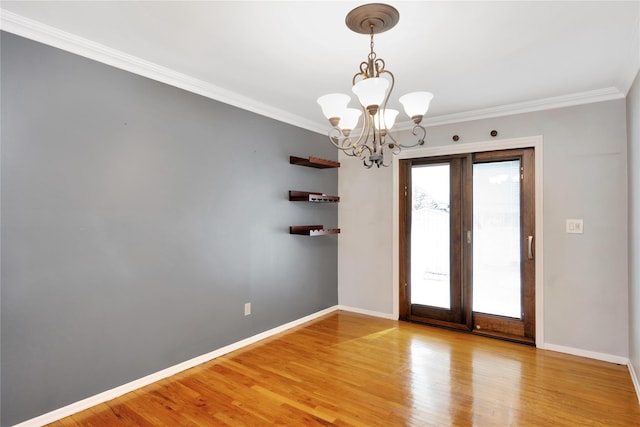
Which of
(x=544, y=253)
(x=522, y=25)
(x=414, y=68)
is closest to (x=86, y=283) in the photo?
(x=414, y=68)

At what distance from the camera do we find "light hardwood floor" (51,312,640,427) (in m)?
2.22

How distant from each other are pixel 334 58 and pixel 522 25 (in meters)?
1.23

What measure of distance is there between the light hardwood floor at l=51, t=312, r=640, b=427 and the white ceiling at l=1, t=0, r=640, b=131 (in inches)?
96.7

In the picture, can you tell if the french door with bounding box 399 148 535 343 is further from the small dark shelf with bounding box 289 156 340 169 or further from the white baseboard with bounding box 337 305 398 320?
the small dark shelf with bounding box 289 156 340 169

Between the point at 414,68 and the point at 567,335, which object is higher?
the point at 414,68

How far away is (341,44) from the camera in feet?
7.67

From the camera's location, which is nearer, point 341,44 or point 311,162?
point 341,44

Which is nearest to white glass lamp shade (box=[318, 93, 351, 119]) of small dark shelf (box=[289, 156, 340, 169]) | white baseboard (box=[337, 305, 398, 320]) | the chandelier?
the chandelier

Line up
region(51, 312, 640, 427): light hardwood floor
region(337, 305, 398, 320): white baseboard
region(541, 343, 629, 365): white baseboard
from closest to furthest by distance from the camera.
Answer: region(51, 312, 640, 427): light hardwood floor < region(541, 343, 629, 365): white baseboard < region(337, 305, 398, 320): white baseboard

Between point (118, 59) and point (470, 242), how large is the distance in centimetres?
378

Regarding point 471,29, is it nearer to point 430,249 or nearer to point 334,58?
point 334,58

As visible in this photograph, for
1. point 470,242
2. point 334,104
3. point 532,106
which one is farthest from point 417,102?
point 470,242

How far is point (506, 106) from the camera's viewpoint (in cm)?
359

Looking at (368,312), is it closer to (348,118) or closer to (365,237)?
(365,237)
